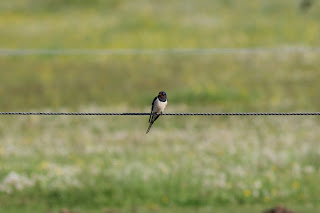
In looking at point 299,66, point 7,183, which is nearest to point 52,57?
point 299,66

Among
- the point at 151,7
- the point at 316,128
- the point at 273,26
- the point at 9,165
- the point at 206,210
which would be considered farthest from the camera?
the point at 151,7

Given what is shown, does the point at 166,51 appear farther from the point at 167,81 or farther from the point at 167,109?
the point at 167,109

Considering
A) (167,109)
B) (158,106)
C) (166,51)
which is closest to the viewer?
(158,106)

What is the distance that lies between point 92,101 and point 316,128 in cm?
1145

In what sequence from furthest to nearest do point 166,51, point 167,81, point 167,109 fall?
point 166,51
point 167,81
point 167,109

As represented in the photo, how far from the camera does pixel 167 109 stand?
29031 mm

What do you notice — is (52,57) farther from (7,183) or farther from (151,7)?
(7,183)

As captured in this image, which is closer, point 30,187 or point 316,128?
point 30,187

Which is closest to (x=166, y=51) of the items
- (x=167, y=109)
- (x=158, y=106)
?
(x=167, y=109)

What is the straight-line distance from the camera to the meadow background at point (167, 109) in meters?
16.4

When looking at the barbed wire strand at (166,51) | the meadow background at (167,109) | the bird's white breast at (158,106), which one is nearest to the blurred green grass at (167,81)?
the meadow background at (167,109)

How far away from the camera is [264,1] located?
5434 cm

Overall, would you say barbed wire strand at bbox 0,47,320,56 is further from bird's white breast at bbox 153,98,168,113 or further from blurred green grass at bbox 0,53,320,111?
bird's white breast at bbox 153,98,168,113

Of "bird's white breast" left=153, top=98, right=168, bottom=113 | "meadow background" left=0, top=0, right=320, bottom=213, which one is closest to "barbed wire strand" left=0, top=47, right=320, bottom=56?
"meadow background" left=0, top=0, right=320, bottom=213
